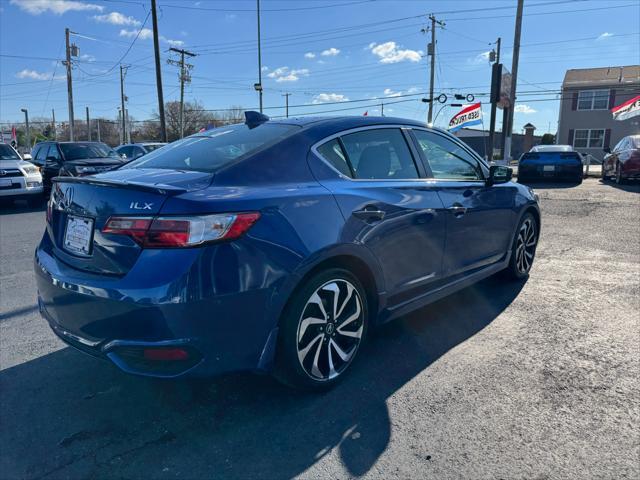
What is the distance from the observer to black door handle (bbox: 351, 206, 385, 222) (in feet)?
9.32

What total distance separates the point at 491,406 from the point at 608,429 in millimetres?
584

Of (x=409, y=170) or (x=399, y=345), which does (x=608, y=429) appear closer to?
(x=399, y=345)

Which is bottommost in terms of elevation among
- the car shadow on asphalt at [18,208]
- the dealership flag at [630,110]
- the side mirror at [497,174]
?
the car shadow on asphalt at [18,208]

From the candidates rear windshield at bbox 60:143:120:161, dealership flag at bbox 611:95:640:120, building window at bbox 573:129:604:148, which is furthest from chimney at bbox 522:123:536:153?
rear windshield at bbox 60:143:120:161

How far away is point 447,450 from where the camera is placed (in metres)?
2.33

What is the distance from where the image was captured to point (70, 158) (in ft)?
43.3

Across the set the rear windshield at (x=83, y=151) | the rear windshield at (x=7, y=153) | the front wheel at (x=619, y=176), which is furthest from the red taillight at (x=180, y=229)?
the front wheel at (x=619, y=176)

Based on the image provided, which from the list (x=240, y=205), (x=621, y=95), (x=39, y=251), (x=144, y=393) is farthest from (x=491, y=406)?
(x=621, y=95)

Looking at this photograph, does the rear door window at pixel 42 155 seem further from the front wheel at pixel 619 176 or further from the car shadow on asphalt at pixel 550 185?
the front wheel at pixel 619 176

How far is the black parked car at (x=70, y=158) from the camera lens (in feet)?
39.2

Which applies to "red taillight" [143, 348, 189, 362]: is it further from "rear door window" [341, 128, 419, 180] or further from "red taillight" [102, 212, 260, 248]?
"rear door window" [341, 128, 419, 180]

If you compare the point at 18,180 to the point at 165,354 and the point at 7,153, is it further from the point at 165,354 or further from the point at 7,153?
the point at 165,354

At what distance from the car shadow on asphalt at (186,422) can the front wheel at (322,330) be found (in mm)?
159

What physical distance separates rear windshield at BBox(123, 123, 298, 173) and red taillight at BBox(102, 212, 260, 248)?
1.59ft
